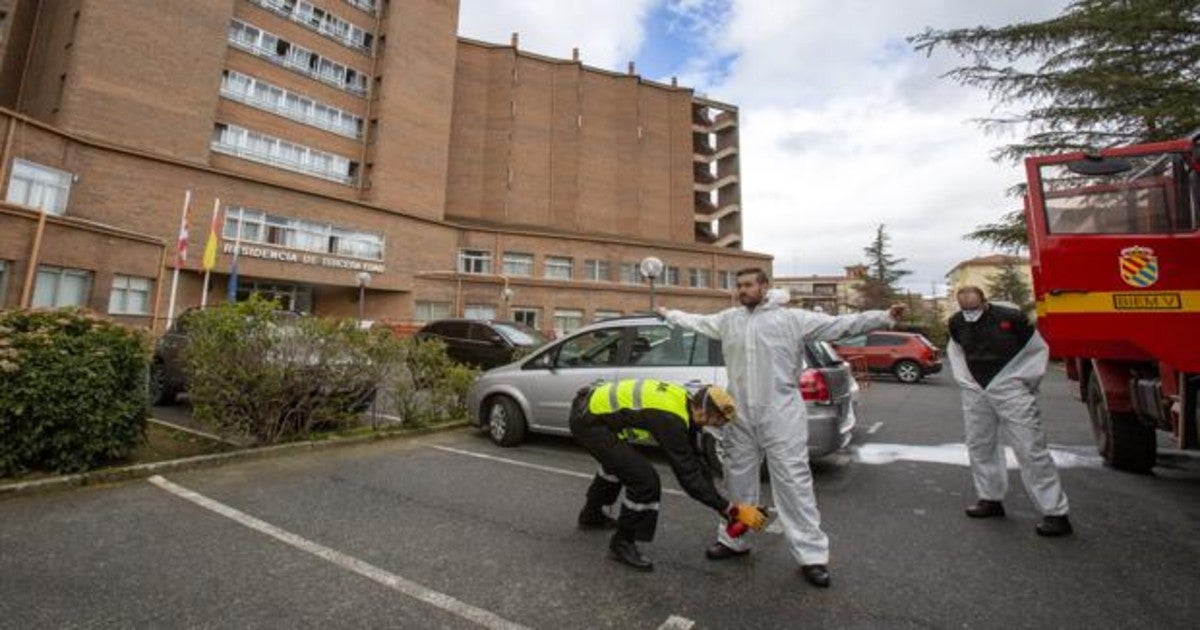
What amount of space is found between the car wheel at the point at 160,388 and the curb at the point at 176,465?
169 inches

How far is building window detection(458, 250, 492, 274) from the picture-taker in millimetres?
35312

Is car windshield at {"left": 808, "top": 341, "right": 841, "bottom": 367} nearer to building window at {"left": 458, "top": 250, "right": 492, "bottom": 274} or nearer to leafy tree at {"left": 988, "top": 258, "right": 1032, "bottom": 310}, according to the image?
building window at {"left": 458, "top": 250, "right": 492, "bottom": 274}

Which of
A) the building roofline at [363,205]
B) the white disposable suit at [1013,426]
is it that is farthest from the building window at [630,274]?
the white disposable suit at [1013,426]

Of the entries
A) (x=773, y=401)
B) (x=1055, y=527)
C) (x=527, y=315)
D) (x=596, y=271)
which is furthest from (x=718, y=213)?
(x=773, y=401)

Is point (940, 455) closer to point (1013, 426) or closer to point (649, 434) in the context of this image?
point (1013, 426)

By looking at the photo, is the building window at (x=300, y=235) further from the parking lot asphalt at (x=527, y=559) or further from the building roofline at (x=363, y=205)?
the parking lot asphalt at (x=527, y=559)

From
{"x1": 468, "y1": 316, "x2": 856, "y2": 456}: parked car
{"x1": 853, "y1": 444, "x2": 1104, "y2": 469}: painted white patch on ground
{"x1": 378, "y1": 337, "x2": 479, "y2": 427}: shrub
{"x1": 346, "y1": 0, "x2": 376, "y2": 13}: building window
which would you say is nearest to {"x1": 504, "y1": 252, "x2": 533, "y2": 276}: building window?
{"x1": 346, "y1": 0, "x2": 376, "y2": 13}: building window

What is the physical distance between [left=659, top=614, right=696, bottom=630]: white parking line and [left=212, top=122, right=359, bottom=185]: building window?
32147mm

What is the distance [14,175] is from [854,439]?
2528 cm

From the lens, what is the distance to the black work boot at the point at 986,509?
14.6 feet

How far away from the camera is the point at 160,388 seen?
29.5 feet

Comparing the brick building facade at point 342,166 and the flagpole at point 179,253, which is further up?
the brick building facade at point 342,166

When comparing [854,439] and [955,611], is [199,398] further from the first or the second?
[854,439]

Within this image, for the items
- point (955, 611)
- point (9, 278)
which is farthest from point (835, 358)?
point (9, 278)
